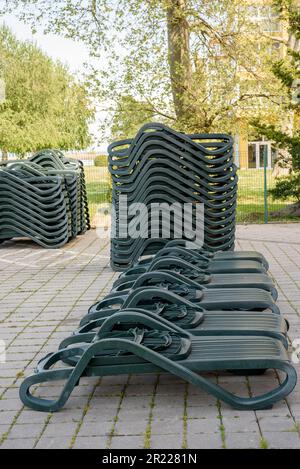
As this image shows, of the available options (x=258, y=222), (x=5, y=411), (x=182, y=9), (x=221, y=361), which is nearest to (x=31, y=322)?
(x=5, y=411)

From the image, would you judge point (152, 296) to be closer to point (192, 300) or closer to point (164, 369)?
point (192, 300)

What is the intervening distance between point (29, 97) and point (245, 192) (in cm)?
2776

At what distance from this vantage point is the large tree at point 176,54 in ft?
62.0

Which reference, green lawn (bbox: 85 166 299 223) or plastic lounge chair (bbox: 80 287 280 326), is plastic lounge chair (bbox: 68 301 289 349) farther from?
green lawn (bbox: 85 166 299 223)

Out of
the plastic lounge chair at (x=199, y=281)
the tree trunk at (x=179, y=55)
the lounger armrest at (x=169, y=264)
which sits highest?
the tree trunk at (x=179, y=55)

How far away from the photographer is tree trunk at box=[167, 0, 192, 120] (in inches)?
721

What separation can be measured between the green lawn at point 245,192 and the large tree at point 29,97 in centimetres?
2314

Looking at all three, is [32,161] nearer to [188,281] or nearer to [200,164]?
[200,164]

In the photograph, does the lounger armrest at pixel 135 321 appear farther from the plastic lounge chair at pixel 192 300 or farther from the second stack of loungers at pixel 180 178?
the second stack of loungers at pixel 180 178

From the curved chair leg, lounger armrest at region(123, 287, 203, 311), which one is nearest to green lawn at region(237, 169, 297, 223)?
lounger armrest at region(123, 287, 203, 311)

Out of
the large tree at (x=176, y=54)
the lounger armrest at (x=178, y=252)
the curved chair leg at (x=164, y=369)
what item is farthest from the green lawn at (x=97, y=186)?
the curved chair leg at (x=164, y=369)

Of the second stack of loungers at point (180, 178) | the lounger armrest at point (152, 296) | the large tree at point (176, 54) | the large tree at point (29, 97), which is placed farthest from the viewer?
the large tree at point (29, 97)

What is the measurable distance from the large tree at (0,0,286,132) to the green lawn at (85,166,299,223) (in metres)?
2.37

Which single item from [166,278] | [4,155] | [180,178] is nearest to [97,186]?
[180,178]
